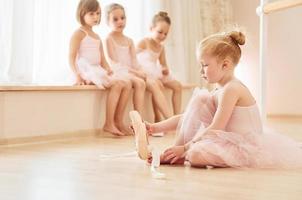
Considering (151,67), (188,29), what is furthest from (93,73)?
(188,29)

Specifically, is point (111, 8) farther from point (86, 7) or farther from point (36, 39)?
point (36, 39)

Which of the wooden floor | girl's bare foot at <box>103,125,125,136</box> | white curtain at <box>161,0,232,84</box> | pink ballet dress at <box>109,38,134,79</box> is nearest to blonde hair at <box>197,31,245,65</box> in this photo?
the wooden floor

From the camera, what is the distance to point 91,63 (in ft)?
8.44

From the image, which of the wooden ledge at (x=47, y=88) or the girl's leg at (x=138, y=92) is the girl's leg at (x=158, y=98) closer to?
the girl's leg at (x=138, y=92)

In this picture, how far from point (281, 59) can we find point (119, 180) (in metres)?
3.09

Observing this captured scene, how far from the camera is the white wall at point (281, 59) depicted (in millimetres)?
3986

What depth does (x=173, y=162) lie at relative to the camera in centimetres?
148

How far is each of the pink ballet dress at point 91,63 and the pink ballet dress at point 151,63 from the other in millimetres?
374

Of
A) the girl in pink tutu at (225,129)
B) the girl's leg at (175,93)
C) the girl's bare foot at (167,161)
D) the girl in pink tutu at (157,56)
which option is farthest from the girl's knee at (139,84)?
the girl's bare foot at (167,161)

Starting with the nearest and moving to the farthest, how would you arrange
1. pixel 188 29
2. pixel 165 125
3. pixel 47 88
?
pixel 165 125
pixel 47 88
pixel 188 29

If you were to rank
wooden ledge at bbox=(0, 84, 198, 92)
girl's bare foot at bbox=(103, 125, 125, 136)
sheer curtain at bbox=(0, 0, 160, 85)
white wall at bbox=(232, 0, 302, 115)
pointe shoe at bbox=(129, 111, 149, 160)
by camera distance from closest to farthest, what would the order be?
1. pointe shoe at bbox=(129, 111, 149, 160)
2. wooden ledge at bbox=(0, 84, 198, 92)
3. sheer curtain at bbox=(0, 0, 160, 85)
4. girl's bare foot at bbox=(103, 125, 125, 136)
5. white wall at bbox=(232, 0, 302, 115)

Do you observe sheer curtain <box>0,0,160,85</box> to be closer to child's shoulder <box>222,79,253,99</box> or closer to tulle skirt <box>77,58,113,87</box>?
tulle skirt <box>77,58,113,87</box>

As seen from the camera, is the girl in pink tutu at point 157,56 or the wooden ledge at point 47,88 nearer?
the wooden ledge at point 47,88

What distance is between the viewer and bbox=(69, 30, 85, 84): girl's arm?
98.0 inches
